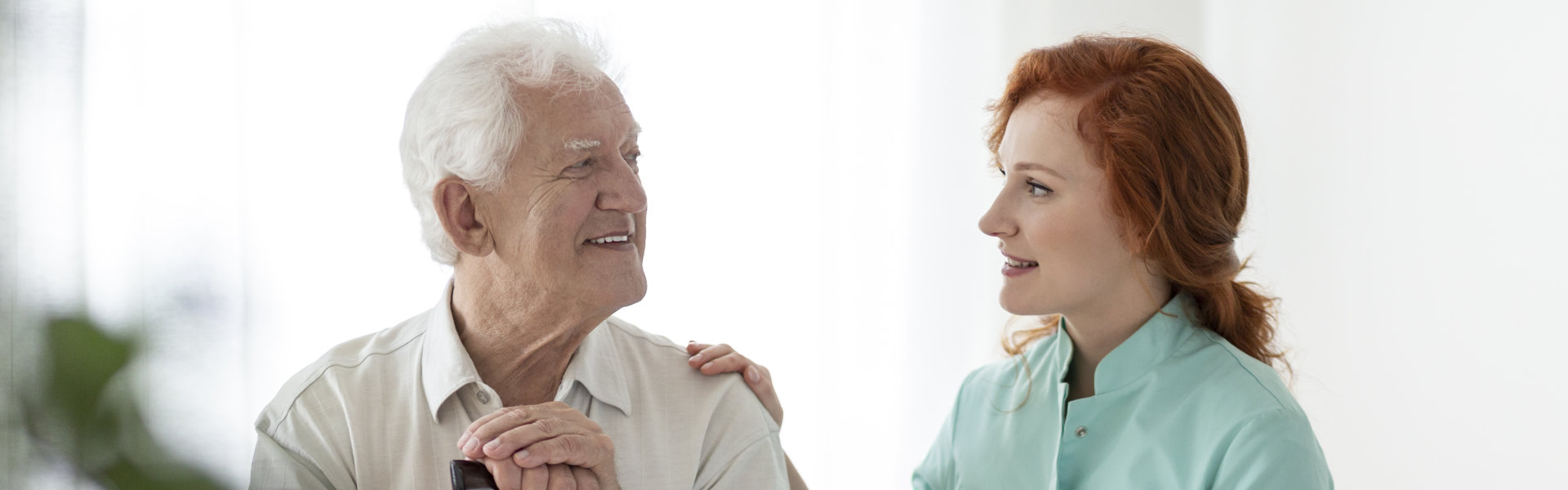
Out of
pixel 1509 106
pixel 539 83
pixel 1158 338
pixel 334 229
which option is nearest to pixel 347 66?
pixel 334 229

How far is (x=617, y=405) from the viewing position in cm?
138

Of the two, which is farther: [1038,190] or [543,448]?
[1038,190]

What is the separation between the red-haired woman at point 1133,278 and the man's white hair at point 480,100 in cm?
41

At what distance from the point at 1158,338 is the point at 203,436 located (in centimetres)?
124

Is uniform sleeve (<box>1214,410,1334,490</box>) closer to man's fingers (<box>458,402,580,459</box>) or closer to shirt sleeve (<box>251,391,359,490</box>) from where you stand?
man's fingers (<box>458,402,580,459</box>)

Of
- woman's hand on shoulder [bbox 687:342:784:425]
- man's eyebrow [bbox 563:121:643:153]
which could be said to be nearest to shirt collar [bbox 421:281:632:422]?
woman's hand on shoulder [bbox 687:342:784:425]

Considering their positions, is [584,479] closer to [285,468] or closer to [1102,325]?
[285,468]

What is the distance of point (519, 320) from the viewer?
1.35 m

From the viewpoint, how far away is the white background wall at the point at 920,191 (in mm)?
1865

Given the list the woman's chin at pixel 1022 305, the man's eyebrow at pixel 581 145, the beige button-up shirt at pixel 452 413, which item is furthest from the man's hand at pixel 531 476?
the woman's chin at pixel 1022 305

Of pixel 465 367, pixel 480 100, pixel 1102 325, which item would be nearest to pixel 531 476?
pixel 465 367

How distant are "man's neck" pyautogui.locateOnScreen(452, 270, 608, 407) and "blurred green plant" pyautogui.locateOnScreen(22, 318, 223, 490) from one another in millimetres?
852

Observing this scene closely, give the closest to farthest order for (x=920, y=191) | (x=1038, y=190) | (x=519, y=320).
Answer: (x=519, y=320) < (x=1038, y=190) < (x=920, y=191)

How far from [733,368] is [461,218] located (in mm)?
416
